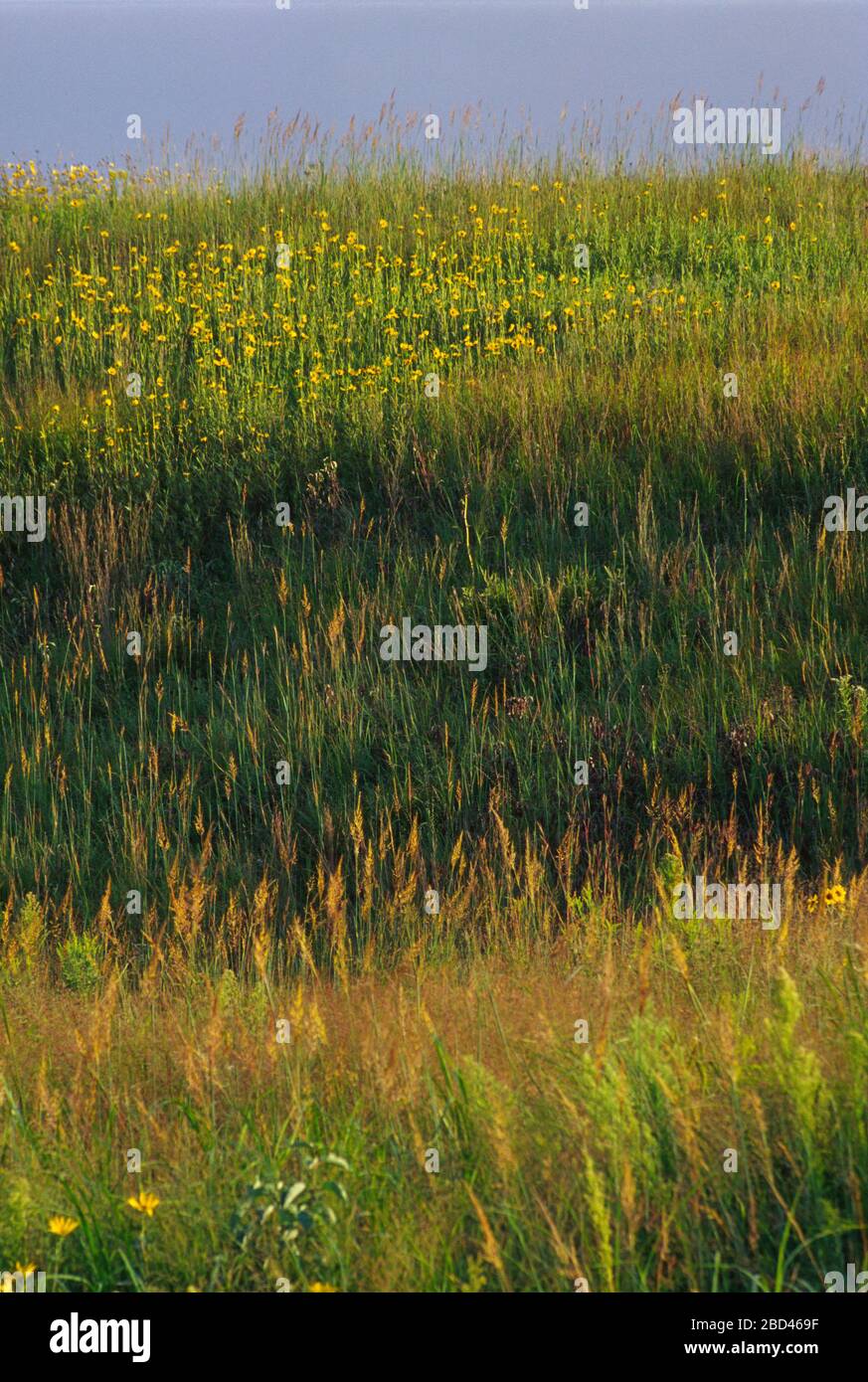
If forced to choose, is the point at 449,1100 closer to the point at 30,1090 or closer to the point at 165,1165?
the point at 165,1165

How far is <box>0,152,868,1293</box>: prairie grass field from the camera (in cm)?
239

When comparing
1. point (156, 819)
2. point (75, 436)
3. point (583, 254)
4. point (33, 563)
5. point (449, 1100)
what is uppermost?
point (583, 254)

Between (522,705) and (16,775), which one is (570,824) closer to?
(522,705)

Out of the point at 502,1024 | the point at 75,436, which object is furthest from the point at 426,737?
the point at 75,436

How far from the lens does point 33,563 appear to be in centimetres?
796

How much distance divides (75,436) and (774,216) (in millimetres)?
7160

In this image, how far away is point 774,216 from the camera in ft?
38.3

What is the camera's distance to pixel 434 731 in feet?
18.9

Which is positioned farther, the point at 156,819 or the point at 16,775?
the point at 16,775

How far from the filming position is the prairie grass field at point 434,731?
239cm

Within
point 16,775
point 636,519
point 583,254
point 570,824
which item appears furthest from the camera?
point 583,254

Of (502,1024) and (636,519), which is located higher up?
(636,519)

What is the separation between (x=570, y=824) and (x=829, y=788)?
115cm

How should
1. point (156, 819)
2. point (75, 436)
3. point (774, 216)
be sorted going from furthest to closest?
point (774, 216) → point (75, 436) → point (156, 819)
